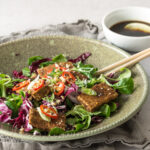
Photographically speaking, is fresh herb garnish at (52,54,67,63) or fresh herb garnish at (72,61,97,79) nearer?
fresh herb garnish at (72,61,97,79)

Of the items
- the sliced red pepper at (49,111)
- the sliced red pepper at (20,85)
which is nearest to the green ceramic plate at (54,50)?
the sliced red pepper at (20,85)

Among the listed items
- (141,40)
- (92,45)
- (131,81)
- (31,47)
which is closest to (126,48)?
(141,40)

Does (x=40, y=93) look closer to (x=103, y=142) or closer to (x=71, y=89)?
(x=71, y=89)

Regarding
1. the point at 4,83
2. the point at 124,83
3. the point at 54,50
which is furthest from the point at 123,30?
the point at 4,83

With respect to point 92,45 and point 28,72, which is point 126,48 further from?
point 28,72

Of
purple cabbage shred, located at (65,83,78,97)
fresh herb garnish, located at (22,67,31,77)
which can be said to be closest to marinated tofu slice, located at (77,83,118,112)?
purple cabbage shred, located at (65,83,78,97)

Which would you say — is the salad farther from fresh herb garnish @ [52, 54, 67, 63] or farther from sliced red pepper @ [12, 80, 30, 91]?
fresh herb garnish @ [52, 54, 67, 63]

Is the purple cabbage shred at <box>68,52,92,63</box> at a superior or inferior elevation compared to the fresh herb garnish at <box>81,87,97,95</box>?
inferior
